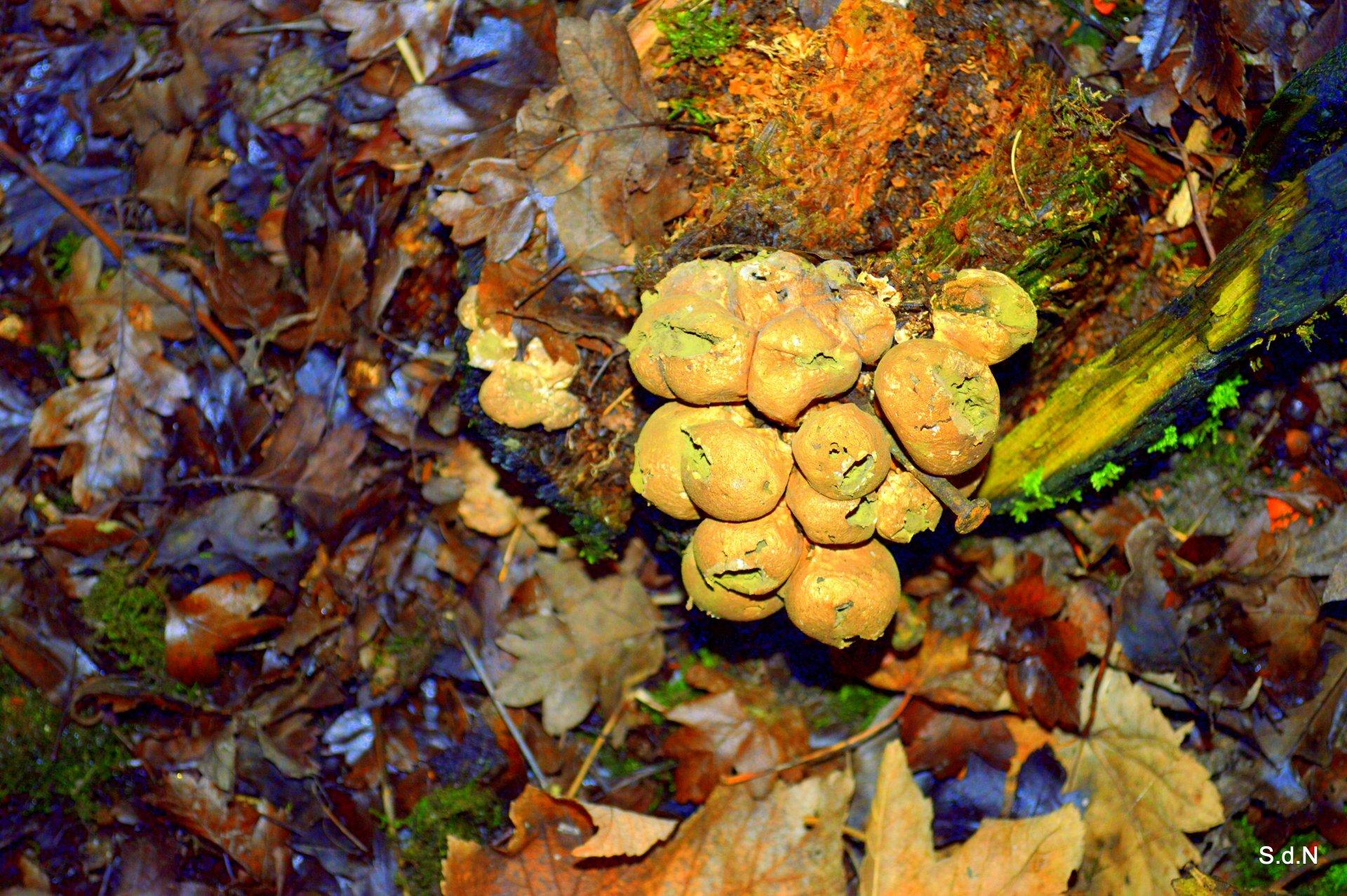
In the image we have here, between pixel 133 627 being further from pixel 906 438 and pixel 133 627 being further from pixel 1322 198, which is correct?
pixel 1322 198

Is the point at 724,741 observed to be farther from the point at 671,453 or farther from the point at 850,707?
the point at 671,453

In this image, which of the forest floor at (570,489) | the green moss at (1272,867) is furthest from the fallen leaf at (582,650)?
the green moss at (1272,867)

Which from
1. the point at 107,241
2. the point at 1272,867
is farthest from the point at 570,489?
the point at 1272,867

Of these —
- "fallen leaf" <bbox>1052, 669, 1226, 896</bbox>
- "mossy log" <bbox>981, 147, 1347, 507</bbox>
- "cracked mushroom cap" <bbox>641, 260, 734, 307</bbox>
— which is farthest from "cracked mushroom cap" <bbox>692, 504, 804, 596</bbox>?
"fallen leaf" <bbox>1052, 669, 1226, 896</bbox>

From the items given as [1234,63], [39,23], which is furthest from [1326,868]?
[39,23]

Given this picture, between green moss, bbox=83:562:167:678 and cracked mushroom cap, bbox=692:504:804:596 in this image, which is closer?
cracked mushroom cap, bbox=692:504:804:596

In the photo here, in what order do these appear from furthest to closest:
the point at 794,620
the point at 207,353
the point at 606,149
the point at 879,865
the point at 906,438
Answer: the point at 207,353
the point at 879,865
the point at 606,149
the point at 794,620
the point at 906,438

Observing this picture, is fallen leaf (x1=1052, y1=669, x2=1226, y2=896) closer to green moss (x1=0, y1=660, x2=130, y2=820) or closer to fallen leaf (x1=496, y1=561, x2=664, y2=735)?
fallen leaf (x1=496, y1=561, x2=664, y2=735)
